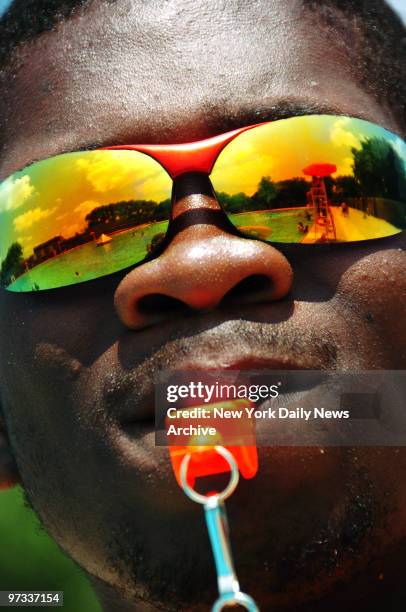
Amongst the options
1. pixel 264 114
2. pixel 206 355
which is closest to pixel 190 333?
pixel 206 355

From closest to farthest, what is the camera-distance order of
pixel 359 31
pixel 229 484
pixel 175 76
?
pixel 229 484 → pixel 175 76 → pixel 359 31

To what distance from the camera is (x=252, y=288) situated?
2439 mm

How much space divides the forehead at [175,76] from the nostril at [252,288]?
1.59 ft

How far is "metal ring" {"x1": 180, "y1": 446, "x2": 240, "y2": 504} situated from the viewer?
79.4 inches

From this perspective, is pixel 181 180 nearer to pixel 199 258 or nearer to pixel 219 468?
pixel 199 258

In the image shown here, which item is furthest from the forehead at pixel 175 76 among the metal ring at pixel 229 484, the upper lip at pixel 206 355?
the metal ring at pixel 229 484

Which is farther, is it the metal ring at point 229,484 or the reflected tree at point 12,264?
the reflected tree at point 12,264

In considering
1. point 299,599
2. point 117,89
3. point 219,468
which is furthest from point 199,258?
point 299,599

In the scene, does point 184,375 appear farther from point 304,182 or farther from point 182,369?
point 304,182

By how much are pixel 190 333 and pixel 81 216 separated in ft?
1.73

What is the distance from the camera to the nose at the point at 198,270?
2.36 metres

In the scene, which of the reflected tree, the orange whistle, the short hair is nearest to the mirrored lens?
the reflected tree

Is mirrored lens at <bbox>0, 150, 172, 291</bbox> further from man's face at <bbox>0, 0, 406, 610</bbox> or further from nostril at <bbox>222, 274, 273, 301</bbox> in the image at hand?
nostril at <bbox>222, 274, 273, 301</bbox>

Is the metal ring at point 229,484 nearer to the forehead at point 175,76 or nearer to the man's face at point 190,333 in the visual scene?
the man's face at point 190,333
